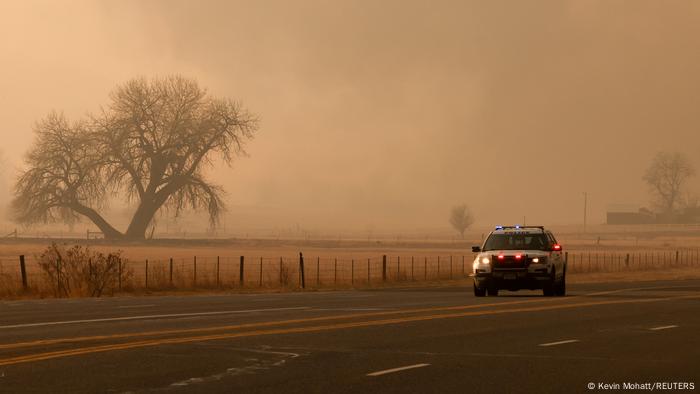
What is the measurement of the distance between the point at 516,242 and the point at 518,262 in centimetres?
131

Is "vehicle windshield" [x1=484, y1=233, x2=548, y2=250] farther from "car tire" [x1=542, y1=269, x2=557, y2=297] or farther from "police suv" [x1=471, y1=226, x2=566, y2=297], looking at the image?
"car tire" [x1=542, y1=269, x2=557, y2=297]

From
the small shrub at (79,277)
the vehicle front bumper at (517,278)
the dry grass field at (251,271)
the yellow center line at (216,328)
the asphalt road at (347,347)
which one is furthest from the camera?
the dry grass field at (251,271)

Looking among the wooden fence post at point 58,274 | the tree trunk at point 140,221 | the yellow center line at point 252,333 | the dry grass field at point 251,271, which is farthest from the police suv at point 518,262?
the tree trunk at point 140,221

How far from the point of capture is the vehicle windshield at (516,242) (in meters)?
30.7

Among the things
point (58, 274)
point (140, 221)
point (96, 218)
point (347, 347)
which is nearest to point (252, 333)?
point (347, 347)

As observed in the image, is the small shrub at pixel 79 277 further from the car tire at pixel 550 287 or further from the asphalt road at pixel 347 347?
the car tire at pixel 550 287

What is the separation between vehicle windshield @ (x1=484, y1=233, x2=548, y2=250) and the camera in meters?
30.7

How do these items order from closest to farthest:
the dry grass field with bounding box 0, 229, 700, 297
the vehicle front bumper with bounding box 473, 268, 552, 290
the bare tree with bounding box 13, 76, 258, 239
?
the vehicle front bumper with bounding box 473, 268, 552, 290 → the dry grass field with bounding box 0, 229, 700, 297 → the bare tree with bounding box 13, 76, 258, 239

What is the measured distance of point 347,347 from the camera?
1634 centimetres

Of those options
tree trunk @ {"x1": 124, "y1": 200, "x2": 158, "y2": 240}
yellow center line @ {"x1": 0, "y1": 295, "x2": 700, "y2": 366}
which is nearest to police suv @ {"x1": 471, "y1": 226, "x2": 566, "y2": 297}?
yellow center line @ {"x1": 0, "y1": 295, "x2": 700, "y2": 366}

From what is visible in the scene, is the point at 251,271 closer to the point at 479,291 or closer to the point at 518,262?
the point at 479,291

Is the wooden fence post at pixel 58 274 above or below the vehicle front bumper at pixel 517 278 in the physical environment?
below

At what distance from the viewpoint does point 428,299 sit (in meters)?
30.3

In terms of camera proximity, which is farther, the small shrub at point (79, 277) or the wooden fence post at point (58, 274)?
the wooden fence post at point (58, 274)
